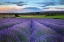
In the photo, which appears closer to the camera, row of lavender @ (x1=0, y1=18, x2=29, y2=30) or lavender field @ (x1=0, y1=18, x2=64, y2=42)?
lavender field @ (x1=0, y1=18, x2=64, y2=42)

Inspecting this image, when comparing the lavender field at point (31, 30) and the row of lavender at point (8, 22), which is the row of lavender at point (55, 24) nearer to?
the lavender field at point (31, 30)

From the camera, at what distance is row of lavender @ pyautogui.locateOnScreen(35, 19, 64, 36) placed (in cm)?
214

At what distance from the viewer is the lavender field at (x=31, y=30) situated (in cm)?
200

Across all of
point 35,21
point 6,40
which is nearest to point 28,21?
point 35,21

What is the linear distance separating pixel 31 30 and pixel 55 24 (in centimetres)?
35

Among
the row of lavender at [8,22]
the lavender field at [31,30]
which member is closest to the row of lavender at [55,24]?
the lavender field at [31,30]

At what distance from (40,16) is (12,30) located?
18.6 inches

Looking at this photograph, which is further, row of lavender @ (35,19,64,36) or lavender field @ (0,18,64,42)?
row of lavender @ (35,19,64,36)

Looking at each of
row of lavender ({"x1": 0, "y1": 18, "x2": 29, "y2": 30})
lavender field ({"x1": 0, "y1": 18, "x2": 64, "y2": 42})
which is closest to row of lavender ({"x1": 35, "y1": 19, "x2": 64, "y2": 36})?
lavender field ({"x1": 0, "y1": 18, "x2": 64, "y2": 42})

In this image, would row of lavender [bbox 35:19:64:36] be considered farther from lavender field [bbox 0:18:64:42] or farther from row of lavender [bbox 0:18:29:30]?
row of lavender [bbox 0:18:29:30]

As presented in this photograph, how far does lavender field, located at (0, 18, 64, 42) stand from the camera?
2.00m

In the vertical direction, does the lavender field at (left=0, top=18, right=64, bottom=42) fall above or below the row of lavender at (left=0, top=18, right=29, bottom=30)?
below

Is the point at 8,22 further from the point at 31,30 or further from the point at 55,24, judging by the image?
the point at 55,24

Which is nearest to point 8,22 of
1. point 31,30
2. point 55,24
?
point 31,30
